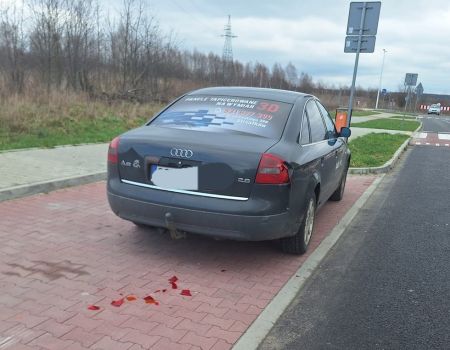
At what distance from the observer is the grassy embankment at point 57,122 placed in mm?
10763

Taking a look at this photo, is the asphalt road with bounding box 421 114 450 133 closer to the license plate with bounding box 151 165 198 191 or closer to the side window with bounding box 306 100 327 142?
the side window with bounding box 306 100 327 142

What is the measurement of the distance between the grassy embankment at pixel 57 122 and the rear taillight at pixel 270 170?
691cm

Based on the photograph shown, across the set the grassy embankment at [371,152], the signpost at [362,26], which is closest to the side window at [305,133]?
the grassy embankment at [371,152]

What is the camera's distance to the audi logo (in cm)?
407

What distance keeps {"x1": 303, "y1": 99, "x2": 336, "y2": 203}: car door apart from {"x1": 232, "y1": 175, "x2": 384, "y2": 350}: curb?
0.50 m

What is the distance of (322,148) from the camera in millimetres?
5379

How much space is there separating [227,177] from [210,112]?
102cm

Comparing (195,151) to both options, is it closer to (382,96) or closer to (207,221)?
(207,221)

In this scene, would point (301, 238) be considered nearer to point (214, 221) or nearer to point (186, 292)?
point (214, 221)

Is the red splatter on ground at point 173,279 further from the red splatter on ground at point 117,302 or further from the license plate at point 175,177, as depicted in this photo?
the license plate at point 175,177

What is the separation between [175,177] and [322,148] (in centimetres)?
201

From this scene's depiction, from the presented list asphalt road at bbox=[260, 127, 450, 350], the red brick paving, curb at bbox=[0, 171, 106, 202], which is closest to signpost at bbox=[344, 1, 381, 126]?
asphalt road at bbox=[260, 127, 450, 350]

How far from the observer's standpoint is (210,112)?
188 inches

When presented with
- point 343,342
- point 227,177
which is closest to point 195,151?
point 227,177
